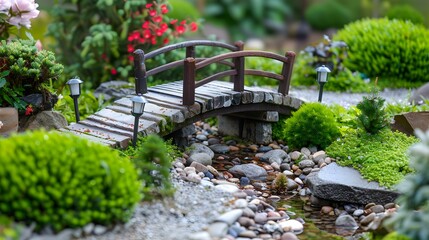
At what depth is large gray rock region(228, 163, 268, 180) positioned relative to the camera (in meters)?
8.64

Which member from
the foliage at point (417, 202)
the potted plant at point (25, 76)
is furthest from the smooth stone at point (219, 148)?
the foliage at point (417, 202)

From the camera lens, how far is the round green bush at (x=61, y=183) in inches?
217

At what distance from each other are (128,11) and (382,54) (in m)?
4.81

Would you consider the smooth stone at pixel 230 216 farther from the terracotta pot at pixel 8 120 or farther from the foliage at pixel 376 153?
the terracotta pot at pixel 8 120

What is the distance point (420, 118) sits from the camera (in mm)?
9094

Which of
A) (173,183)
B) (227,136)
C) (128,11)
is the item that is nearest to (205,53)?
(128,11)

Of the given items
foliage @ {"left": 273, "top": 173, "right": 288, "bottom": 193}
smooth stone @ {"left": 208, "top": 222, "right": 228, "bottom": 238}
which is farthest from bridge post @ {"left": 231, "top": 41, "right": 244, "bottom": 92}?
smooth stone @ {"left": 208, "top": 222, "right": 228, "bottom": 238}

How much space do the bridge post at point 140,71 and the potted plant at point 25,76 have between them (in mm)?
964

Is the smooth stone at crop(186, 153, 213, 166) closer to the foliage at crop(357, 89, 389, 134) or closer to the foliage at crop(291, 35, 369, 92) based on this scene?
the foliage at crop(357, 89, 389, 134)

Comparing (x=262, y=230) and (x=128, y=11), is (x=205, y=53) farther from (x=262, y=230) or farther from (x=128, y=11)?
(x=262, y=230)

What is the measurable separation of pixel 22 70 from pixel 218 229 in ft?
11.0

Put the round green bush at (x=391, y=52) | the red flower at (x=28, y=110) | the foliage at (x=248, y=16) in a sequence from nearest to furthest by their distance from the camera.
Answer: the red flower at (x=28, y=110)
the round green bush at (x=391, y=52)
the foliage at (x=248, y=16)

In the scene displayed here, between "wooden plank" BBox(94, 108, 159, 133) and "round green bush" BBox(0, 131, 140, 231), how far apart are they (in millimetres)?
2225

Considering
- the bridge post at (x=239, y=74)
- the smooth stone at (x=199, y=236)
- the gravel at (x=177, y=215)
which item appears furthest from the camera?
the bridge post at (x=239, y=74)
